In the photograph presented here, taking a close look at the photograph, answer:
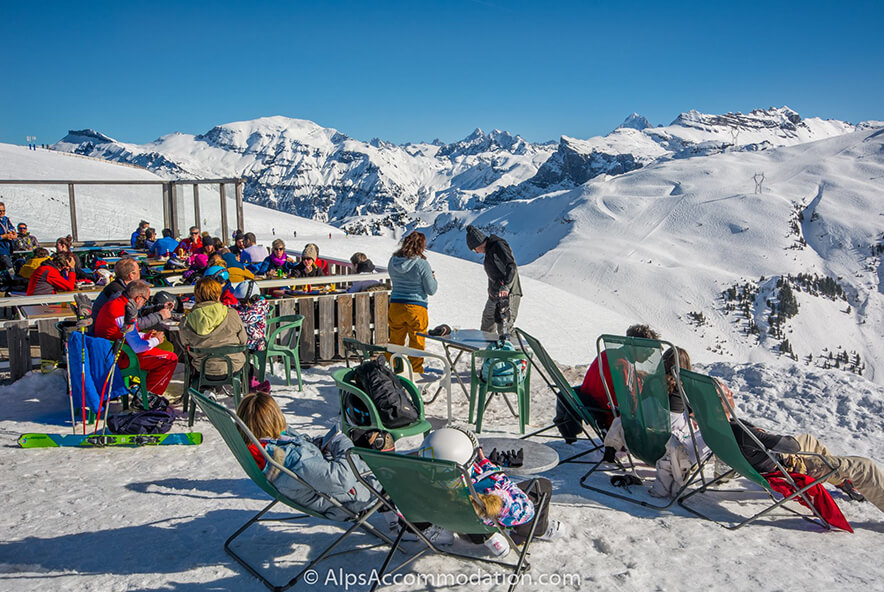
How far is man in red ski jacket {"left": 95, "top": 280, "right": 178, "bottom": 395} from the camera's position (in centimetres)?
569

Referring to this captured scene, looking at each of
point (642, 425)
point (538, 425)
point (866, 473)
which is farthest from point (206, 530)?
point (866, 473)

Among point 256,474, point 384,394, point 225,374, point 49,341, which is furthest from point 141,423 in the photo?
point 256,474

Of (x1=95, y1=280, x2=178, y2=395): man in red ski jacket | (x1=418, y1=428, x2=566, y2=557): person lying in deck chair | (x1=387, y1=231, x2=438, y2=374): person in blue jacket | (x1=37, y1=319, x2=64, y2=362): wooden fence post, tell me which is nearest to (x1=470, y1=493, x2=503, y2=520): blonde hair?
(x1=418, y1=428, x2=566, y2=557): person lying in deck chair

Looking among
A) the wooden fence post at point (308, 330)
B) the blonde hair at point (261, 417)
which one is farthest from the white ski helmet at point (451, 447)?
the wooden fence post at point (308, 330)

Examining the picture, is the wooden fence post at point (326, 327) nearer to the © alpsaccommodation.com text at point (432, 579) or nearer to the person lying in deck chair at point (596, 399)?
the person lying in deck chair at point (596, 399)

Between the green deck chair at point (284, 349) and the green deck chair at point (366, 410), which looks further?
the green deck chair at point (284, 349)

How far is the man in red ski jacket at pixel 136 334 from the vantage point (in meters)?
5.69

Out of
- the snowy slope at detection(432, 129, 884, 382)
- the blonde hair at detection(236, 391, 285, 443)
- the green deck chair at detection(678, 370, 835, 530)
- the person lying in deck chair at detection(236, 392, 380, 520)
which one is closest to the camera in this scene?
the person lying in deck chair at detection(236, 392, 380, 520)

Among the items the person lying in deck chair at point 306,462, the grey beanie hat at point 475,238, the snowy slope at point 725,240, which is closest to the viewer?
the person lying in deck chair at point 306,462

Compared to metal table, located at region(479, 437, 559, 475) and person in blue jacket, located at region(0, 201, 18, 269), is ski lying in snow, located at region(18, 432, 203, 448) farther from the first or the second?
person in blue jacket, located at region(0, 201, 18, 269)

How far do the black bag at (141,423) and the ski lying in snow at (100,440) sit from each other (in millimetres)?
75

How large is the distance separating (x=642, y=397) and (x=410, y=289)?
3401mm

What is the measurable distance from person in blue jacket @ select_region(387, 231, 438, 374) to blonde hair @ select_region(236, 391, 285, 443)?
3.74 meters

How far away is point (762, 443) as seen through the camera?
154 inches
